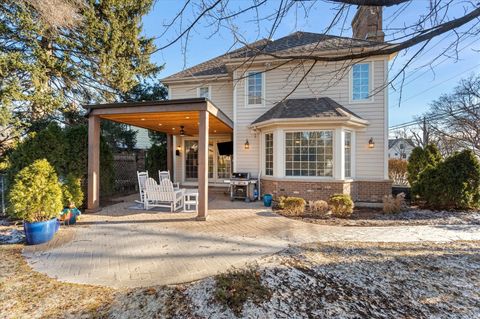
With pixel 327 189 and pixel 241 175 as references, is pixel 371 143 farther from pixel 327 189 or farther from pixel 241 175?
pixel 241 175

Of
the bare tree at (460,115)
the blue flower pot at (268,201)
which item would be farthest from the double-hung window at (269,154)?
the bare tree at (460,115)

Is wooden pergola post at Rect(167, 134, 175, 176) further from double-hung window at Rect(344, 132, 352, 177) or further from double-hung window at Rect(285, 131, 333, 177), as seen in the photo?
double-hung window at Rect(344, 132, 352, 177)

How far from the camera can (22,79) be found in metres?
8.01

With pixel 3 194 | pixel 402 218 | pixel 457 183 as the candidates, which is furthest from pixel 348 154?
pixel 3 194

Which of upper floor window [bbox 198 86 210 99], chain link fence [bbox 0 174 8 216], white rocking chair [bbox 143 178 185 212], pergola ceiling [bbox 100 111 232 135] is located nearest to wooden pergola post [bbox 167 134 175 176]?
upper floor window [bbox 198 86 210 99]

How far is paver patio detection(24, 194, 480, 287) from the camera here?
11.0 ft

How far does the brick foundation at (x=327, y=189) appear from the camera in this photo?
825 centimetres

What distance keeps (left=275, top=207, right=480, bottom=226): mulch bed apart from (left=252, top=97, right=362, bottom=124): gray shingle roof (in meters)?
3.53

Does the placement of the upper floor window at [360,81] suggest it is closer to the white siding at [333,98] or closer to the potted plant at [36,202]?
the white siding at [333,98]

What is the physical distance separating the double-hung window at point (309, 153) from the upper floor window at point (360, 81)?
234cm

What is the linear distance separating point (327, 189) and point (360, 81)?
185 inches

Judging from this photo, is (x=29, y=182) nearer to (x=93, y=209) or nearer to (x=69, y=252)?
(x=69, y=252)

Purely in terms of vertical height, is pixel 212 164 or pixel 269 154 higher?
pixel 269 154

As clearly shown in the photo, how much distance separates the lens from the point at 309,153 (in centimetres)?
848
